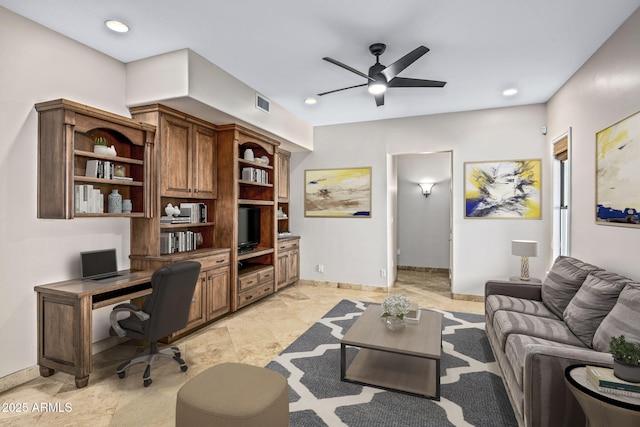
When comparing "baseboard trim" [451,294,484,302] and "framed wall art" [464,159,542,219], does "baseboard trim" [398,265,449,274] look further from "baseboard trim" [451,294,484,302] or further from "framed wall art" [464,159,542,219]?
→ "framed wall art" [464,159,542,219]

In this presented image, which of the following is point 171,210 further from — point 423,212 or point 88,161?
point 423,212

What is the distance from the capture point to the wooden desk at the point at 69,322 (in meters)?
2.58

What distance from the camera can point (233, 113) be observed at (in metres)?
3.88

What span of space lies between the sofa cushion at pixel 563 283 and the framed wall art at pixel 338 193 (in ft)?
9.66

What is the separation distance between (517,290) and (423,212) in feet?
12.8

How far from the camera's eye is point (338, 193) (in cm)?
590

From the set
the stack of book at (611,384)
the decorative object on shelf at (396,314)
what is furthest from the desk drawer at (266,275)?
the stack of book at (611,384)

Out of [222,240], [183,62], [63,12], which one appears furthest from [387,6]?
[222,240]

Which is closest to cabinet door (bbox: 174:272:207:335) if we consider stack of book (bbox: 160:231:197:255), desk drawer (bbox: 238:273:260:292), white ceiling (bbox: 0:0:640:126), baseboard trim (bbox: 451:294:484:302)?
stack of book (bbox: 160:231:197:255)

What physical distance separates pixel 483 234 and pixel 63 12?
5.41 meters

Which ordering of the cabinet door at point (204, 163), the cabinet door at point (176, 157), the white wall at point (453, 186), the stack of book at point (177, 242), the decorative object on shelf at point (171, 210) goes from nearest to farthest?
the cabinet door at point (176, 157)
the stack of book at point (177, 242)
the decorative object on shelf at point (171, 210)
the cabinet door at point (204, 163)
the white wall at point (453, 186)

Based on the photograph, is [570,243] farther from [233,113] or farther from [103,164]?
[103,164]

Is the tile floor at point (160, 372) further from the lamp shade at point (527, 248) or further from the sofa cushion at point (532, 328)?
the sofa cushion at point (532, 328)

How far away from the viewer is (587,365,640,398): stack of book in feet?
4.87
